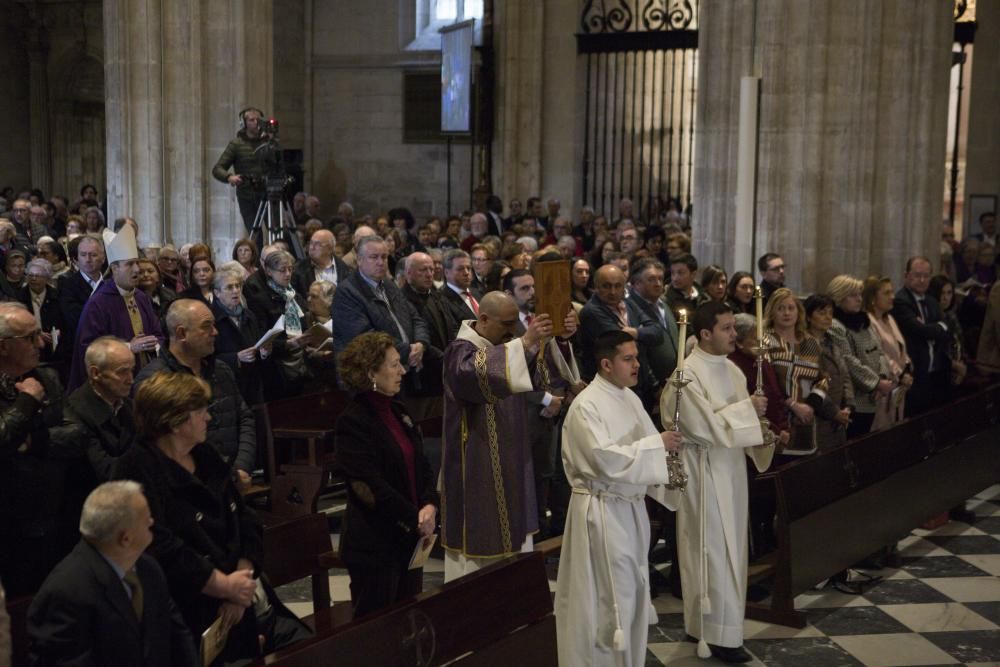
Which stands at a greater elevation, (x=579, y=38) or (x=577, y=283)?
(x=579, y=38)

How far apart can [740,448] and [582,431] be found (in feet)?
3.96

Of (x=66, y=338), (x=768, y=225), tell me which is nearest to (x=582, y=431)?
(x=66, y=338)

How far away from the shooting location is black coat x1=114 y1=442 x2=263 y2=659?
4.20 m

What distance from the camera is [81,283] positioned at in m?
8.80

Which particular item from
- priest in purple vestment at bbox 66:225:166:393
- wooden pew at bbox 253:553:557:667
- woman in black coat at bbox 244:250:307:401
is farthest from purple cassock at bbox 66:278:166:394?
wooden pew at bbox 253:553:557:667

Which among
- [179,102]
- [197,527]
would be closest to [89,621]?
[197,527]

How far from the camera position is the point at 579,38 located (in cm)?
1953

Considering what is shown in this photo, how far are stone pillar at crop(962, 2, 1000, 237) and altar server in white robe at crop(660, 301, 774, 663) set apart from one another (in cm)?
1388

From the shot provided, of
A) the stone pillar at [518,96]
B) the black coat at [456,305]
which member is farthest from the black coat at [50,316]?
the stone pillar at [518,96]

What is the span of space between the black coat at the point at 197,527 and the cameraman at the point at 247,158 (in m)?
7.41

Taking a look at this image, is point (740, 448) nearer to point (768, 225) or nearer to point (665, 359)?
point (665, 359)

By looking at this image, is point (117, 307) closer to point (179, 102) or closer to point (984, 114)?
point (179, 102)

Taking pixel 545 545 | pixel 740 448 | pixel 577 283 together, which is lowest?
pixel 545 545

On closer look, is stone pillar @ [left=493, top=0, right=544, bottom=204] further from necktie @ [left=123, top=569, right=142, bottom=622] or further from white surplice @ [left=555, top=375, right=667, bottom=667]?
necktie @ [left=123, top=569, right=142, bottom=622]
